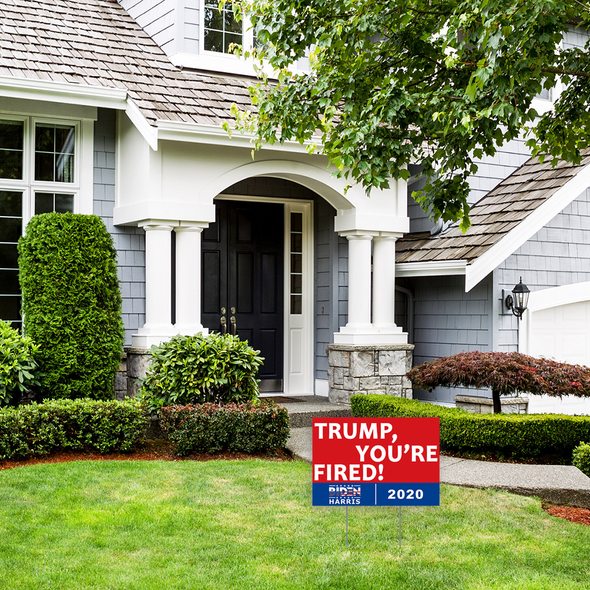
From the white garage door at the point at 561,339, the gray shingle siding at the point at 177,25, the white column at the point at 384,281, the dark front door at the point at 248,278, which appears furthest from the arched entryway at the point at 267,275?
the white garage door at the point at 561,339

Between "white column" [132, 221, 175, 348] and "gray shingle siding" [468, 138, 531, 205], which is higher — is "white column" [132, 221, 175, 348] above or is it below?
below

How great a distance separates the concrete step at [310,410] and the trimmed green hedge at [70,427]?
211 centimetres

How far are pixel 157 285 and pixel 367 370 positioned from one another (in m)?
2.80

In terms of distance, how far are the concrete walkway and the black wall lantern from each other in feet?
9.48

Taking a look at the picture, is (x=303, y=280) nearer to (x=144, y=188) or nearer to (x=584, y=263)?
(x=144, y=188)

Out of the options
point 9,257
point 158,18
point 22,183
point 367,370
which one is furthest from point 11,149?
point 367,370

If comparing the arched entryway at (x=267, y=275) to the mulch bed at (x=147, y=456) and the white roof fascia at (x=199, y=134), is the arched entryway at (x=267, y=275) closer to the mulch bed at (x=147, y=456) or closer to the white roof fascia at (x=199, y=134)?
the white roof fascia at (x=199, y=134)

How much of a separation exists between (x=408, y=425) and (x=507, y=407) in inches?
227

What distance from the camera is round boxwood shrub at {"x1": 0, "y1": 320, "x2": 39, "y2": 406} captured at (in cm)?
775

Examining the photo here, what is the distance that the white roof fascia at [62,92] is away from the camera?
8.30 meters

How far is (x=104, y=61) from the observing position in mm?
9383

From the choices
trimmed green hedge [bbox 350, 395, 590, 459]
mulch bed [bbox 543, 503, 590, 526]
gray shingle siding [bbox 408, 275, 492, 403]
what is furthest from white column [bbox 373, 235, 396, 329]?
mulch bed [bbox 543, 503, 590, 526]

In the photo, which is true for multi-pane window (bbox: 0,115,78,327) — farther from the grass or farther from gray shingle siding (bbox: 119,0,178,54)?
the grass

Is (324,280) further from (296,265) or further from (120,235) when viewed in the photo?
(120,235)
